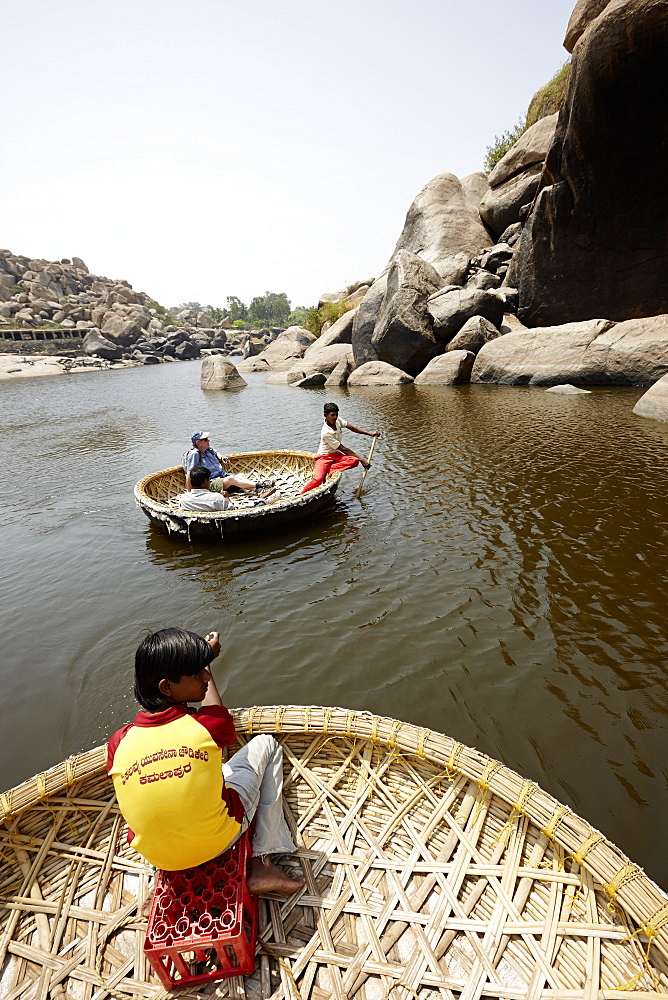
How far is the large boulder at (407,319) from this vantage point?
74.9 feet

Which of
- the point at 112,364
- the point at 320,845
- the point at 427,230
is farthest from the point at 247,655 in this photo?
the point at 112,364

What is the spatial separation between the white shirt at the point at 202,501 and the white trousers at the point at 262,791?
471 cm

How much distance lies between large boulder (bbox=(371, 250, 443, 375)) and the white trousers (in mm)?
22671

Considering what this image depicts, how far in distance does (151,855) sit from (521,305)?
25.6 metres

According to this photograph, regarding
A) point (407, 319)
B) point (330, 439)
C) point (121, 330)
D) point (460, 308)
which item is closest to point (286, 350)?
point (407, 319)

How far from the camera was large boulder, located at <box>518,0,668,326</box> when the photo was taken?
14078 mm

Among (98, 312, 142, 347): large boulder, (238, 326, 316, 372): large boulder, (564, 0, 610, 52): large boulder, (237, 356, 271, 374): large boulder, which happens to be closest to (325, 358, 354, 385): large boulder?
(238, 326, 316, 372): large boulder

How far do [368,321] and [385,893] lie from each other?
2619 centimetres

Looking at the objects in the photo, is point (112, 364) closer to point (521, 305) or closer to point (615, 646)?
point (521, 305)

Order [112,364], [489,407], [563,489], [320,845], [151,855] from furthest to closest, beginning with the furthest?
[112,364], [489,407], [563,489], [320,845], [151,855]

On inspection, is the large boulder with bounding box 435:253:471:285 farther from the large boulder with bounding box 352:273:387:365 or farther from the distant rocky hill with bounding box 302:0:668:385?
the large boulder with bounding box 352:273:387:365

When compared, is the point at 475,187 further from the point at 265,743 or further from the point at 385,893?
the point at 385,893

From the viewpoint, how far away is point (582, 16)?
1619cm

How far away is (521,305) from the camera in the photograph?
22.6m
